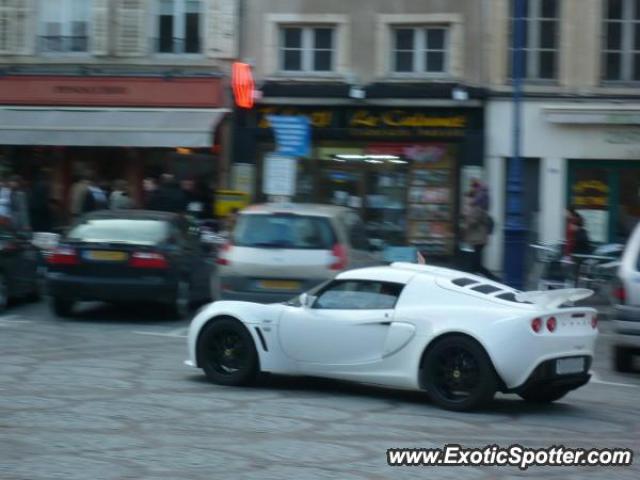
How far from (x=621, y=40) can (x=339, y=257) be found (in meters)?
12.8

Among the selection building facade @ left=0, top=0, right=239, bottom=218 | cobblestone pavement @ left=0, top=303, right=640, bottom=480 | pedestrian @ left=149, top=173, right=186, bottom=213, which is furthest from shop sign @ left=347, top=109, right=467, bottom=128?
cobblestone pavement @ left=0, top=303, right=640, bottom=480

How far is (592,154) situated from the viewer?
1021 inches

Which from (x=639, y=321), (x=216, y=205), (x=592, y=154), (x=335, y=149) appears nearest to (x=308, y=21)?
(x=335, y=149)

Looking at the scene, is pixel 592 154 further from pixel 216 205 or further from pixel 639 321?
pixel 639 321

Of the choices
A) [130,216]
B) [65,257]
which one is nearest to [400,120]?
[130,216]

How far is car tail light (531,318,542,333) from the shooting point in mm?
10344

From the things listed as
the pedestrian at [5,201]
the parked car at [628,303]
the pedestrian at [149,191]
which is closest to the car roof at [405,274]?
the parked car at [628,303]

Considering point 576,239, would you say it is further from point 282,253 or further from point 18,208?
point 18,208

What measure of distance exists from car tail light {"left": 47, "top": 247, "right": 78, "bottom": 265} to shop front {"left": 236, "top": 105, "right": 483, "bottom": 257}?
10942 millimetres

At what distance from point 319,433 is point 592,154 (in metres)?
17.7

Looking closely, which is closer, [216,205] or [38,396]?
[38,396]

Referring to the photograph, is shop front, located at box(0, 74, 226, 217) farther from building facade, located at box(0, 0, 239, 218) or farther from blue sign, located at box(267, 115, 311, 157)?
blue sign, located at box(267, 115, 311, 157)

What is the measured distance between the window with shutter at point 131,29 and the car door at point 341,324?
56.7 feet

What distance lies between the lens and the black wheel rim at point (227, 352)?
11.7m
